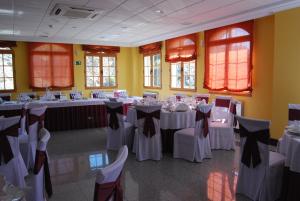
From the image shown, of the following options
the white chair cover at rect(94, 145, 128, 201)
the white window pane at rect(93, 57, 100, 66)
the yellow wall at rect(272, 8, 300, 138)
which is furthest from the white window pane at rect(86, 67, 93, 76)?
the white chair cover at rect(94, 145, 128, 201)

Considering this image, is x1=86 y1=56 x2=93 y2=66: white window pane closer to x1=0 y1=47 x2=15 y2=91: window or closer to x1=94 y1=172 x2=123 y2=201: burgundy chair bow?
x1=0 y1=47 x2=15 y2=91: window

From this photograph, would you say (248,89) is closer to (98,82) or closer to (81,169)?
(81,169)

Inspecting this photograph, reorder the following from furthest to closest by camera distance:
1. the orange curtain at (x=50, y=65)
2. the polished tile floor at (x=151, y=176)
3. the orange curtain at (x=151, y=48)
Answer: the orange curtain at (x=151, y=48) → the orange curtain at (x=50, y=65) → the polished tile floor at (x=151, y=176)

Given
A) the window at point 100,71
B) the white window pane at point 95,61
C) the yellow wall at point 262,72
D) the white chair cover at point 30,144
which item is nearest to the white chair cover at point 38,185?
the white chair cover at point 30,144

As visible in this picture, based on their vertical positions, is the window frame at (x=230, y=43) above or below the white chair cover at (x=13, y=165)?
above

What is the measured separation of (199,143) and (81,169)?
7.14ft

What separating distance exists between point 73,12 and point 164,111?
3.26 m

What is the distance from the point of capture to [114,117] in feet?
18.5

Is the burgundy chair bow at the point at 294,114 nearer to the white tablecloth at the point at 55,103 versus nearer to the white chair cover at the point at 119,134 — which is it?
the white chair cover at the point at 119,134

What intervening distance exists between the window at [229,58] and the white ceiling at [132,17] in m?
0.30

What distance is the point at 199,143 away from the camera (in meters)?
4.86

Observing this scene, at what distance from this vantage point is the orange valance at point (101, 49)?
11.5 m

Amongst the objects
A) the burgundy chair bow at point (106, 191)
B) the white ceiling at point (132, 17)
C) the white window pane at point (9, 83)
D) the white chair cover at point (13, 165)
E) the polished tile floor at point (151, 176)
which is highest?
the white ceiling at point (132, 17)

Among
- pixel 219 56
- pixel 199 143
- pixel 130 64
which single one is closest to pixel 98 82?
pixel 130 64
